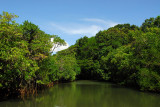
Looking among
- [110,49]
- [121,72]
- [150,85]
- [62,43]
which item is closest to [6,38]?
[62,43]

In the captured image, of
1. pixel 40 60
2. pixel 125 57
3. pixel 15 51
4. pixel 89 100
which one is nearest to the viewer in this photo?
pixel 15 51

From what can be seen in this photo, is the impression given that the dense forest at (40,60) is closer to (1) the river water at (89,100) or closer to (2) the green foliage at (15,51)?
(2) the green foliage at (15,51)


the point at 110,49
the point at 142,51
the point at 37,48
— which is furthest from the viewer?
the point at 110,49

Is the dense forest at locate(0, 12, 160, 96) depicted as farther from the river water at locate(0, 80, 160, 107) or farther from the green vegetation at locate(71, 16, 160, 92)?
the river water at locate(0, 80, 160, 107)

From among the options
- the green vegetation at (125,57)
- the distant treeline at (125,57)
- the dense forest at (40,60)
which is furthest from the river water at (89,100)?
the distant treeline at (125,57)

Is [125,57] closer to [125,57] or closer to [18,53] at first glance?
[125,57]

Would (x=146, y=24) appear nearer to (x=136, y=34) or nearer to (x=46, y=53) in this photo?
(x=136, y=34)

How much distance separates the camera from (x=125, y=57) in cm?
2581

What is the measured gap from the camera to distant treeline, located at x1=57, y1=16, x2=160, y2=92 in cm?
1806

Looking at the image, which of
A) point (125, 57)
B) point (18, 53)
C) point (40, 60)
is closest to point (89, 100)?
point (40, 60)

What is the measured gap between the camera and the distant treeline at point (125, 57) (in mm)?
18062

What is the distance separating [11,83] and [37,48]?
3.91 m

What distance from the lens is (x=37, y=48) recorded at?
48.9ft

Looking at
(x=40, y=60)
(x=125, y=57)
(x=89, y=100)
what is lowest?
(x=89, y=100)
